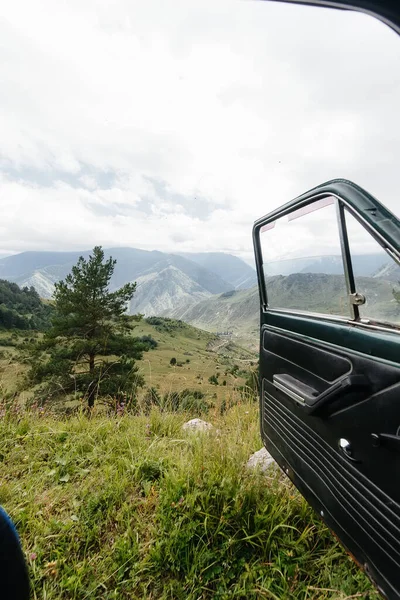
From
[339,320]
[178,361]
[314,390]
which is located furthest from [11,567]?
[178,361]

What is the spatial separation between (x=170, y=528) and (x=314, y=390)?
46.0 inches

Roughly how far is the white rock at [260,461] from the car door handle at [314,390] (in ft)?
2.47

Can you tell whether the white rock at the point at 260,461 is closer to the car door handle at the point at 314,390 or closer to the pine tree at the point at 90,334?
the car door handle at the point at 314,390

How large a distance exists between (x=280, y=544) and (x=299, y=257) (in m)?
1.61

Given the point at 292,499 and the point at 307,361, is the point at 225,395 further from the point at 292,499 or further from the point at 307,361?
the point at 307,361

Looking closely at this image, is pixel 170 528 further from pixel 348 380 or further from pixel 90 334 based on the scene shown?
pixel 90 334

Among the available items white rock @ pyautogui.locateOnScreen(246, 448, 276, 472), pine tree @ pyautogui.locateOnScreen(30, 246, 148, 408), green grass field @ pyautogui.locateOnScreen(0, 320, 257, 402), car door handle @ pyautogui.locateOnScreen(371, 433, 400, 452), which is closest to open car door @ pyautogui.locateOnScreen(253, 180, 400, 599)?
car door handle @ pyautogui.locateOnScreen(371, 433, 400, 452)

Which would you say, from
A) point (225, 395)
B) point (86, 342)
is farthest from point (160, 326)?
point (225, 395)

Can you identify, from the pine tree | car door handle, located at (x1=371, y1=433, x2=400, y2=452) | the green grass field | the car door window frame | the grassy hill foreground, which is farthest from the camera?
the pine tree

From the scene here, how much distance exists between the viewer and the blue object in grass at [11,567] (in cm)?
77

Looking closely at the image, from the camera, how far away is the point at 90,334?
19.7 m

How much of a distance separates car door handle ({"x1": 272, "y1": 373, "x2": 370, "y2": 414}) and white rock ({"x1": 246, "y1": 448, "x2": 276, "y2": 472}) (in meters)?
0.75

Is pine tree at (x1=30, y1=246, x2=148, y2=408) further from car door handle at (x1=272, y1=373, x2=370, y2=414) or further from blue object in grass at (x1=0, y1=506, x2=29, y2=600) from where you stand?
blue object in grass at (x1=0, y1=506, x2=29, y2=600)

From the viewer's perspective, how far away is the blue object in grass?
0.77m
